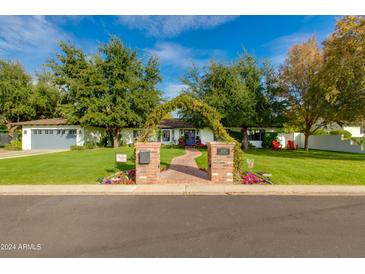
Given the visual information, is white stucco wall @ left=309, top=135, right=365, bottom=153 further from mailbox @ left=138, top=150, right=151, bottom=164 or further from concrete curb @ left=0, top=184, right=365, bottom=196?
mailbox @ left=138, top=150, right=151, bottom=164

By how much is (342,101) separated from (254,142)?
12.2m

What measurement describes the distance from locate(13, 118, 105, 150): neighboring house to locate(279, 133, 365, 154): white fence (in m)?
26.0

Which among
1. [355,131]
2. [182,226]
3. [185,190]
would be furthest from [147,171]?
[355,131]

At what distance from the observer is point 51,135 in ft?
72.2

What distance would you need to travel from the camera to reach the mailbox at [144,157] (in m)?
6.98

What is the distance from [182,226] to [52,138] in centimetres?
2423

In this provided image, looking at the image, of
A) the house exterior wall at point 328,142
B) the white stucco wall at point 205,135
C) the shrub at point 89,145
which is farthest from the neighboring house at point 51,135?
the house exterior wall at point 328,142

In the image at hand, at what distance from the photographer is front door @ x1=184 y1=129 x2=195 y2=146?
24083mm

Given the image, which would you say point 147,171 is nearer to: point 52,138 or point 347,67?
point 347,67

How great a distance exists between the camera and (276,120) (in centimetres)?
1947

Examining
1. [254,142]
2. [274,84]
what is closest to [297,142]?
[254,142]

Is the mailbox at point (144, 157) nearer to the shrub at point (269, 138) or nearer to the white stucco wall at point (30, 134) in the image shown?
the white stucco wall at point (30, 134)

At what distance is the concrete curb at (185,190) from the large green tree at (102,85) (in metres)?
14.4

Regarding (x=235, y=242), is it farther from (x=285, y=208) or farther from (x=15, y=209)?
(x=15, y=209)
